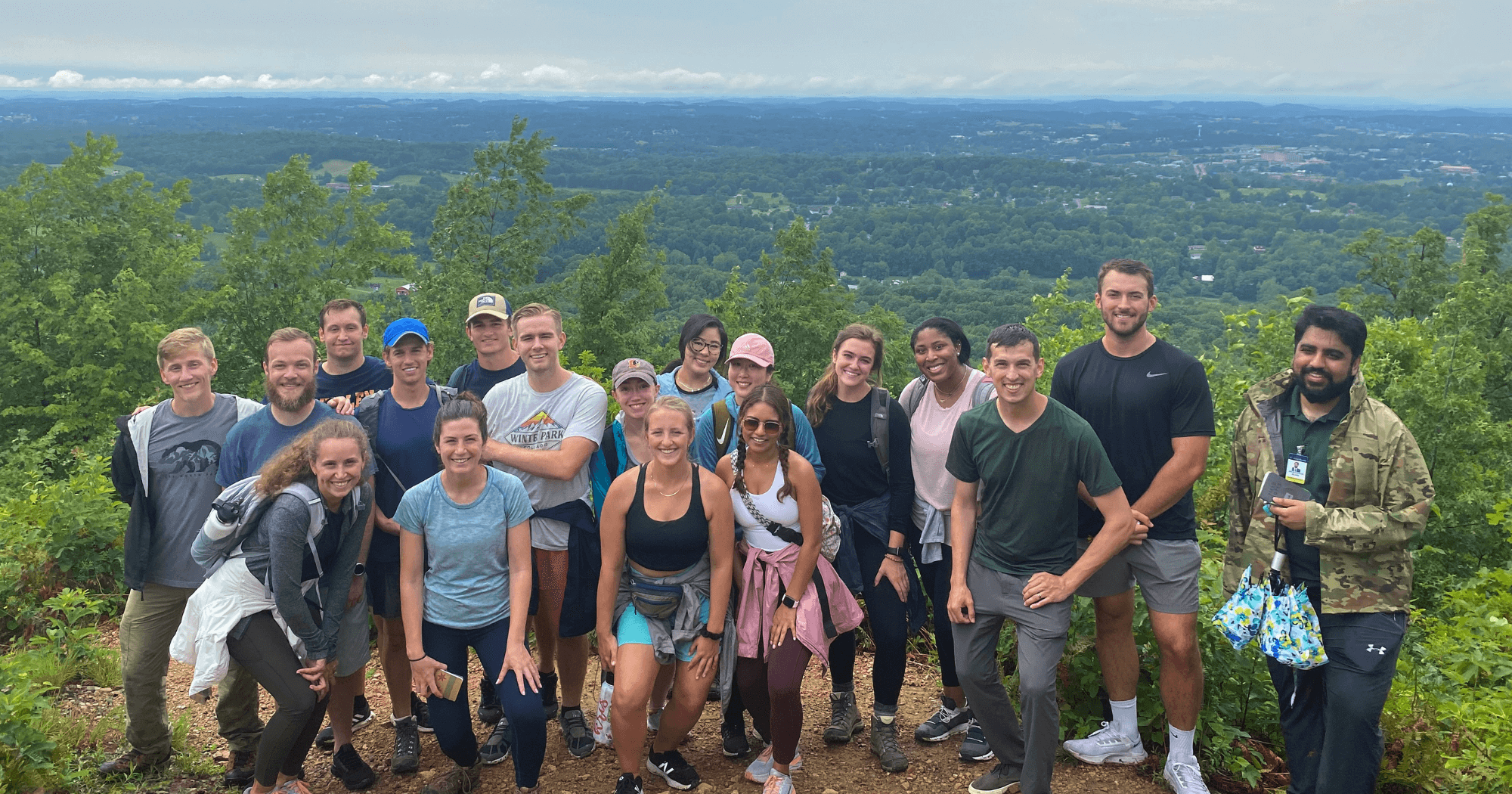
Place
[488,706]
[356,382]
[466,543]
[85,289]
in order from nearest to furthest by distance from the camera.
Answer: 1. [466,543]
2. [356,382]
3. [488,706]
4. [85,289]

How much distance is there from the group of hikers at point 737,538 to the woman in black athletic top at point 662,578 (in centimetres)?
1

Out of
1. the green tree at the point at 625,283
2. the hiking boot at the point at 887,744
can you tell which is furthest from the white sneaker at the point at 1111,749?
the green tree at the point at 625,283

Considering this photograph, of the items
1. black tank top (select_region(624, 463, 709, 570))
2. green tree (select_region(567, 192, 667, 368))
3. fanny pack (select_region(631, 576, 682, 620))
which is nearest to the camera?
black tank top (select_region(624, 463, 709, 570))

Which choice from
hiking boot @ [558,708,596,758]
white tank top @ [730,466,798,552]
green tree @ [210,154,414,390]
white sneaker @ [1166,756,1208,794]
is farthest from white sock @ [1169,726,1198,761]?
green tree @ [210,154,414,390]

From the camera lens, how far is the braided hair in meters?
4.01

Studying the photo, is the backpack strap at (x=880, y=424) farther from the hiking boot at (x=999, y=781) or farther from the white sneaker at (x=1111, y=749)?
the white sneaker at (x=1111, y=749)

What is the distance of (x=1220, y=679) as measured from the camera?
4500 mm

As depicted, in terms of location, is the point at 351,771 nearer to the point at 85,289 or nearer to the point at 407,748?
the point at 407,748

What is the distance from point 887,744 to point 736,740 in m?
0.72

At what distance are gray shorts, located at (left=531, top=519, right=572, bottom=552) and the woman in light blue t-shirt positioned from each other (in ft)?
1.21

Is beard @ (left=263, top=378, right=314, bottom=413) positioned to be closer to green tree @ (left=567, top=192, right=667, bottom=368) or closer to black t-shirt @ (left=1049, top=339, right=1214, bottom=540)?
black t-shirt @ (left=1049, top=339, right=1214, bottom=540)

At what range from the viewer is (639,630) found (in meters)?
4.08

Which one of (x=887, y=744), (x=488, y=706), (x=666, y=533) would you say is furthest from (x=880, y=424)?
(x=488, y=706)

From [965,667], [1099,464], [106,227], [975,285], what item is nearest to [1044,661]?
[965,667]
